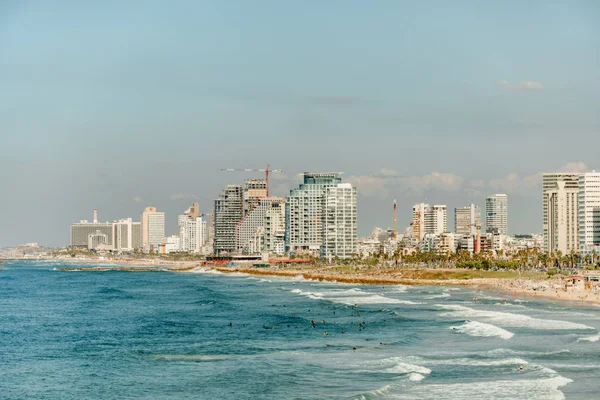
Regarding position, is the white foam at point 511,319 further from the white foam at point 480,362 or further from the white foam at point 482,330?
the white foam at point 480,362

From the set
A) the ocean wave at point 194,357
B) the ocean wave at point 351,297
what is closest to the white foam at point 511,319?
the ocean wave at point 351,297

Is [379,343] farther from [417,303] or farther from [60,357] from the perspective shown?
[417,303]

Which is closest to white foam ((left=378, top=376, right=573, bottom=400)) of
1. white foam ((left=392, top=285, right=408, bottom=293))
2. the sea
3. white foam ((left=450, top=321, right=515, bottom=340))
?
the sea

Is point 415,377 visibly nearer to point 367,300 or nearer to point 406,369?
point 406,369

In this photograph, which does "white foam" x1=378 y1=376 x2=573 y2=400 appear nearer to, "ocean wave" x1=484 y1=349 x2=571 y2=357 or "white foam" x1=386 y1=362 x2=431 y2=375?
"white foam" x1=386 y1=362 x2=431 y2=375

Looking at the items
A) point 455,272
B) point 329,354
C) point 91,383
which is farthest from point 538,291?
point 91,383

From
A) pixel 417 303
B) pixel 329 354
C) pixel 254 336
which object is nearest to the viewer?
pixel 329 354
